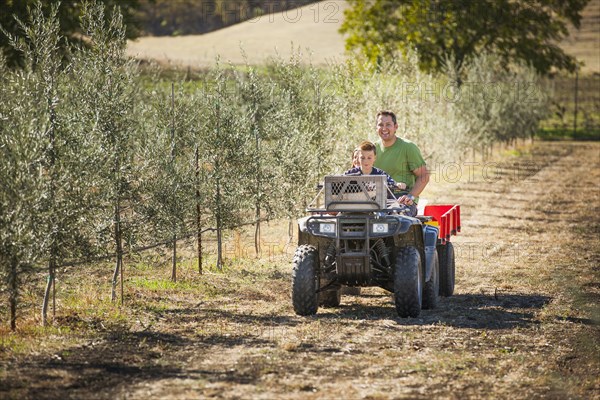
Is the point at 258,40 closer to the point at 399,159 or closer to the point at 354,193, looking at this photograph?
the point at 399,159

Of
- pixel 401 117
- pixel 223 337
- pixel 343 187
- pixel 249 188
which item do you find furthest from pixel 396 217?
pixel 401 117

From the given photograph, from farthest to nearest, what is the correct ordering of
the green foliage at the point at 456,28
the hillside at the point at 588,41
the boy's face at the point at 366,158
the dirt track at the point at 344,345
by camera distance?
1. the hillside at the point at 588,41
2. the green foliage at the point at 456,28
3. the boy's face at the point at 366,158
4. the dirt track at the point at 344,345

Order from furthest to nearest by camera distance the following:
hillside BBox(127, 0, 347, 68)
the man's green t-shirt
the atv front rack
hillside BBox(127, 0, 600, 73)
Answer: hillside BBox(127, 0, 600, 73) < hillside BBox(127, 0, 347, 68) < the man's green t-shirt < the atv front rack

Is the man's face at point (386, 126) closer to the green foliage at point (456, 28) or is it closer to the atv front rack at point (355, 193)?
the atv front rack at point (355, 193)

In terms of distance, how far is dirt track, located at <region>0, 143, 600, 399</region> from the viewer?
798cm

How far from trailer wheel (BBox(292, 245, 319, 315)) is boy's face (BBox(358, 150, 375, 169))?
111 centimetres

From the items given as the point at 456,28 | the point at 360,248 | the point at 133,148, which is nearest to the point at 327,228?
the point at 360,248

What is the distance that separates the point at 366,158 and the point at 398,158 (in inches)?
34.0

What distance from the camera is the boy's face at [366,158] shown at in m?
11.0

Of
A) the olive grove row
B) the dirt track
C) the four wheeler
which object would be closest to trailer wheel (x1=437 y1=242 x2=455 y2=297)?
the dirt track

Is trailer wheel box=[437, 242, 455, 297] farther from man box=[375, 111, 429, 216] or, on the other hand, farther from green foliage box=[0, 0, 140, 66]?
green foliage box=[0, 0, 140, 66]

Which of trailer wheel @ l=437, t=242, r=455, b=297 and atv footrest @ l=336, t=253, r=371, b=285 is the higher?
atv footrest @ l=336, t=253, r=371, b=285

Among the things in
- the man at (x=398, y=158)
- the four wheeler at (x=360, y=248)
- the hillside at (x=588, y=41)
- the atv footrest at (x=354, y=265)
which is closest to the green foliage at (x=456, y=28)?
the hillside at (x=588, y=41)

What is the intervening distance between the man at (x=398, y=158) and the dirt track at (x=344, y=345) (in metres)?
1.44
